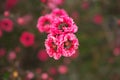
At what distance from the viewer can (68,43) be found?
1.88 metres

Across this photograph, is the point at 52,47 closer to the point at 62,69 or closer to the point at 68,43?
the point at 68,43

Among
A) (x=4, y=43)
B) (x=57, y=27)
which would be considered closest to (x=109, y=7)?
(x=4, y=43)

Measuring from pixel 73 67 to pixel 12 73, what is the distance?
83 cm

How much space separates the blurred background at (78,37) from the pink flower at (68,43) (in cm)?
70

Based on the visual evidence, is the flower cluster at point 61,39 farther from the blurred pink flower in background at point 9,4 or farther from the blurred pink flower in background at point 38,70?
the blurred pink flower in background at point 9,4

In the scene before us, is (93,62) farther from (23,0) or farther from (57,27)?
(57,27)

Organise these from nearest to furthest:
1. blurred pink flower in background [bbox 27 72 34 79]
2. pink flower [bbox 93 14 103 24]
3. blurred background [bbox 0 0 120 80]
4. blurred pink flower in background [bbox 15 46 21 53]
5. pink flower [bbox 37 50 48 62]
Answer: blurred pink flower in background [bbox 27 72 34 79], blurred background [bbox 0 0 120 80], blurred pink flower in background [bbox 15 46 21 53], pink flower [bbox 37 50 48 62], pink flower [bbox 93 14 103 24]

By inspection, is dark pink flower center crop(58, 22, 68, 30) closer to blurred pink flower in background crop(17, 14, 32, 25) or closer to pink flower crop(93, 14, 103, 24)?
blurred pink flower in background crop(17, 14, 32, 25)

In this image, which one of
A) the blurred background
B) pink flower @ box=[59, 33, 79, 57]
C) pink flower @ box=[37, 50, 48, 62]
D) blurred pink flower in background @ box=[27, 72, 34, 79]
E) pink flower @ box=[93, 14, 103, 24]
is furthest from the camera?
pink flower @ box=[93, 14, 103, 24]

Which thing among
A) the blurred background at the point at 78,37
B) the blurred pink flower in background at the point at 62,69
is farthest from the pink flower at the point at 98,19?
the blurred pink flower in background at the point at 62,69

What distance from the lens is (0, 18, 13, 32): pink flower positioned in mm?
2688

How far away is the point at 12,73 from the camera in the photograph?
254 centimetres

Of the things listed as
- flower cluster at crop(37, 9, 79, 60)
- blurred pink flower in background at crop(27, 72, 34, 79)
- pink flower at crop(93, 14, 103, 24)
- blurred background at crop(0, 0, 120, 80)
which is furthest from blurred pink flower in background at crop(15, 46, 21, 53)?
flower cluster at crop(37, 9, 79, 60)

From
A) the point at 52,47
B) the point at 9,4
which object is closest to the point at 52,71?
the point at 9,4
